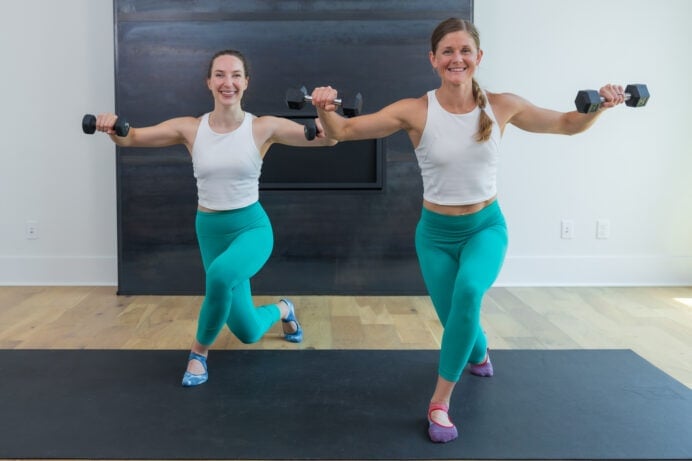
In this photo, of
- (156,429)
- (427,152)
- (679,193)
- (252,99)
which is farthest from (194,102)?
(679,193)

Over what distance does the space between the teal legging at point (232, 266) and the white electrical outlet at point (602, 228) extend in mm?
2611

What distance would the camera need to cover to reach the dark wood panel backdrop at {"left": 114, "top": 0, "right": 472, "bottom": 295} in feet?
13.4

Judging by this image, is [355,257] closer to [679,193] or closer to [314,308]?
[314,308]

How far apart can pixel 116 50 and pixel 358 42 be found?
5.02 ft

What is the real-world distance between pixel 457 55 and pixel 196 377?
62.6 inches

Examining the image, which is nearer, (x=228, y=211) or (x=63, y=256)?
(x=228, y=211)

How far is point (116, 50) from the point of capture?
409cm

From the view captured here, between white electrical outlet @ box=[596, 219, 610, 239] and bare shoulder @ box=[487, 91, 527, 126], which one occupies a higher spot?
bare shoulder @ box=[487, 91, 527, 126]

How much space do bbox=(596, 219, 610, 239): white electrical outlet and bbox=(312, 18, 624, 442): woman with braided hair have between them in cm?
223

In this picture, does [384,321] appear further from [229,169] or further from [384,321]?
[229,169]

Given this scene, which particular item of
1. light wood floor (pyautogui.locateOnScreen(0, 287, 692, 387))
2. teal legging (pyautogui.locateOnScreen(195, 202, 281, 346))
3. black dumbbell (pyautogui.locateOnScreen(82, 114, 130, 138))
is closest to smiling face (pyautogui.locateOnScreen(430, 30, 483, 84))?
teal legging (pyautogui.locateOnScreen(195, 202, 281, 346))

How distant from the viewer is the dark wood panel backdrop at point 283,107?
4.08m

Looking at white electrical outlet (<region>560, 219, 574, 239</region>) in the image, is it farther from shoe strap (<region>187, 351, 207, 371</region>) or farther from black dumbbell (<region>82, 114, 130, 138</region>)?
black dumbbell (<region>82, 114, 130, 138</region>)

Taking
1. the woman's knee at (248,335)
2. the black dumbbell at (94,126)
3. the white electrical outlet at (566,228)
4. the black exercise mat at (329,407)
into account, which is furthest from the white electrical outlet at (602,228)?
the black dumbbell at (94,126)
